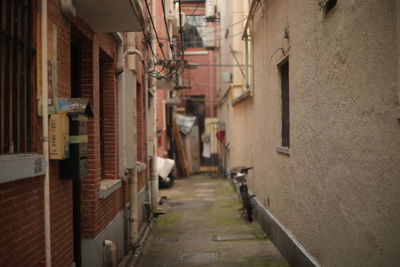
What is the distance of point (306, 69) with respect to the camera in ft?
17.0

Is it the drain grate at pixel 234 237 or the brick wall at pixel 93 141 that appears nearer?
the brick wall at pixel 93 141

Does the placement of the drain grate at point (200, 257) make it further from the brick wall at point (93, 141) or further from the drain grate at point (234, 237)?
the brick wall at point (93, 141)

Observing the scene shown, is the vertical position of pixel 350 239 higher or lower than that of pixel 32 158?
lower

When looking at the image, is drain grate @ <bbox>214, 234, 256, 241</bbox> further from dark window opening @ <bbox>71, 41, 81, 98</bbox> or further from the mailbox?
the mailbox

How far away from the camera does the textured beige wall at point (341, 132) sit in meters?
3.02

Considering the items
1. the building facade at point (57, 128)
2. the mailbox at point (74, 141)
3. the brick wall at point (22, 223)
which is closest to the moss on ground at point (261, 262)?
the building facade at point (57, 128)

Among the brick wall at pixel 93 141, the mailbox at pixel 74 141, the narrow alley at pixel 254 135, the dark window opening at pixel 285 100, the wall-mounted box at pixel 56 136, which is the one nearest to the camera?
the narrow alley at pixel 254 135

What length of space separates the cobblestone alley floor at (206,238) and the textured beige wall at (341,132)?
36.4 inches

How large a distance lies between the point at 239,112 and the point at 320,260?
9296 millimetres

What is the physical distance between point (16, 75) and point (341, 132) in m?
2.99

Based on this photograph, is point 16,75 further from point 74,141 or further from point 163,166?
point 163,166

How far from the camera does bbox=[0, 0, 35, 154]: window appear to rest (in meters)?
2.92

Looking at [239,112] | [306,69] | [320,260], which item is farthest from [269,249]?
[239,112]

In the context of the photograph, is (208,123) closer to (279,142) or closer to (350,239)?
(279,142)
